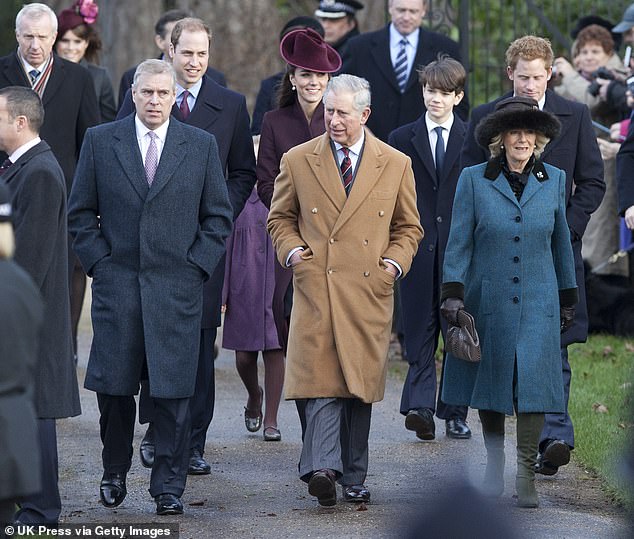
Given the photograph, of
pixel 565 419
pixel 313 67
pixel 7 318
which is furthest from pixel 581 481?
pixel 7 318

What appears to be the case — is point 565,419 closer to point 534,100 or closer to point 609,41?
point 534,100

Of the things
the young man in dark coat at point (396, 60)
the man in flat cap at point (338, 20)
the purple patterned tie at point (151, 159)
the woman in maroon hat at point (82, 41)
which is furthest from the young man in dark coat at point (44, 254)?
the man in flat cap at point (338, 20)

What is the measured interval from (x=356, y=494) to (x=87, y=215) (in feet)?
5.64

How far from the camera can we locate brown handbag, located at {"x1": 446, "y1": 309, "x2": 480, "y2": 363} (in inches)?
264

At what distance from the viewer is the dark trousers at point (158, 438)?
255 inches

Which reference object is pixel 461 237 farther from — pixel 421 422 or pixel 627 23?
pixel 627 23

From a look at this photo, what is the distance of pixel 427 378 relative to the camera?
8242 millimetres

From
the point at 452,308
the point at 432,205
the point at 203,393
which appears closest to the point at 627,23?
the point at 432,205

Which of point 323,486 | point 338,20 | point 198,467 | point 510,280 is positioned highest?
point 338,20

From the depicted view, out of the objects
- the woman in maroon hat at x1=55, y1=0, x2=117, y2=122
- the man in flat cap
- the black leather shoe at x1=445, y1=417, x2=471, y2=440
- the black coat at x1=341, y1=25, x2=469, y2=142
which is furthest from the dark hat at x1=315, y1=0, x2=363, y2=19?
the black leather shoe at x1=445, y1=417, x2=471, y2=440

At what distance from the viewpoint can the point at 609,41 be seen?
11953mm

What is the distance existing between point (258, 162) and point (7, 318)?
3.90m

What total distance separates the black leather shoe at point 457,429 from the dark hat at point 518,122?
202cm

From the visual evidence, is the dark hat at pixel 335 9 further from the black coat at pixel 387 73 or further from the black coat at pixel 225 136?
the black coat at pixel 225 136
